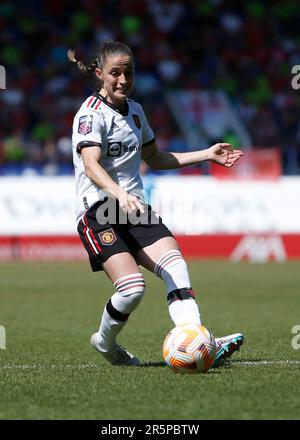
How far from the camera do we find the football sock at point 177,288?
6125 mm

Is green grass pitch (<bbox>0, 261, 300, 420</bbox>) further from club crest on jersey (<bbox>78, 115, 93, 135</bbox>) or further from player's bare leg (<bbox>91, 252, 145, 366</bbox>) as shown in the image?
club crest on jersey (<bbox>78, 115, 93, 135</bbox>)

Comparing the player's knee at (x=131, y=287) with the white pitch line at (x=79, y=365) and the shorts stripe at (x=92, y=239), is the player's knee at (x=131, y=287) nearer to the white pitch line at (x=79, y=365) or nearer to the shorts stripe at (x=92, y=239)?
the shorts stripe at (x=92, y=239)

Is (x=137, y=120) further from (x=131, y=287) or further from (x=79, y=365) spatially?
(x=79, y=365)

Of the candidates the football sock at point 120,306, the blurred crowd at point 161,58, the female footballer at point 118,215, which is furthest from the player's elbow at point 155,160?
the blurred crowd at point 161,58

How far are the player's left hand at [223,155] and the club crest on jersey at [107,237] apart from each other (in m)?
0.95

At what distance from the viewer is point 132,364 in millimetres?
6633

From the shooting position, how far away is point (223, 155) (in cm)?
669

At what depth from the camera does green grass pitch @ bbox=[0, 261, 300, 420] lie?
4836 millimetres

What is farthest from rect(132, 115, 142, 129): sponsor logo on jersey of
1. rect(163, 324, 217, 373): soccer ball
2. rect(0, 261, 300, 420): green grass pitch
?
rect(0, 261, 300, 420): green grass pitch

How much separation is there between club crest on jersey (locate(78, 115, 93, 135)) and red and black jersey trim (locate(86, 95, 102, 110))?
12 centimetres

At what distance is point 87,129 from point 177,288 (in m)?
1.20

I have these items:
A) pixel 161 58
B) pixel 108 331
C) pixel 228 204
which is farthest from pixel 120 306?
pixel 161 58

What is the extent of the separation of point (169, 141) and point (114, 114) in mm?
16304

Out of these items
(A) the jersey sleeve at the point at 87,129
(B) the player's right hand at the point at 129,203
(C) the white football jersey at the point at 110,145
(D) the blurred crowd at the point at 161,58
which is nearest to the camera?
(B) the player's right hand at the point at 129,203
